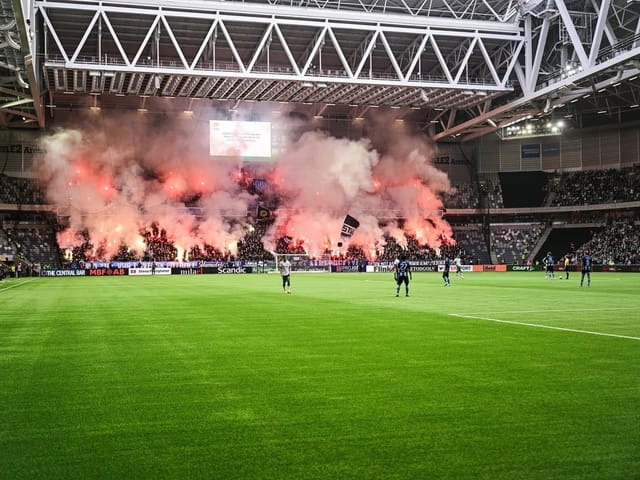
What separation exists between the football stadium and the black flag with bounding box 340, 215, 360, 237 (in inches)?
23.6

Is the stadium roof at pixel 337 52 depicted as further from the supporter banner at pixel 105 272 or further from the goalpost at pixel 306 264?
the goalpost at pixel 306 264

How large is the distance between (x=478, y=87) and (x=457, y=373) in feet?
176

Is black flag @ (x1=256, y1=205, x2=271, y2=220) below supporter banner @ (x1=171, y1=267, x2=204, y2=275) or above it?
above

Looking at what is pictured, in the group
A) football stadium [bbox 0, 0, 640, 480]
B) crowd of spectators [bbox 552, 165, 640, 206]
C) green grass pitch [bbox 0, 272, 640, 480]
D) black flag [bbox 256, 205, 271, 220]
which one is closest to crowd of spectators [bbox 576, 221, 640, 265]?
football stadium [bbox 0, 0, 640, 480]

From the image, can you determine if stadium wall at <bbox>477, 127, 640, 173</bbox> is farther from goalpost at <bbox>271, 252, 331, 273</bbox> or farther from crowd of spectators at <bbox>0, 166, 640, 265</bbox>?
goalpost at <bbox>271, 252, 331, 273</bbox>

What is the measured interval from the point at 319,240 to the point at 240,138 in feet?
52.6

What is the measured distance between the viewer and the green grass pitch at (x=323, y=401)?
19.7 ft

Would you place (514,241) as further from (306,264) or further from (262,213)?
(262,213)

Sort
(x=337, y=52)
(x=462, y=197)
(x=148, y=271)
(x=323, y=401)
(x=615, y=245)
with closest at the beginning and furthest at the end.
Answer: (x=323, y=401), (x=337, y=52), (x=148, y=271), (x=615, y=245), (x=462, y=197)

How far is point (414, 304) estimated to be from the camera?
2500 cm

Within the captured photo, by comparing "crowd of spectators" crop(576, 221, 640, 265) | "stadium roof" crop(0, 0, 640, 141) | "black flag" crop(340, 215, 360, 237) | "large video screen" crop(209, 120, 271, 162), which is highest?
"stadium roof" crop(0, 0, 640, 141)

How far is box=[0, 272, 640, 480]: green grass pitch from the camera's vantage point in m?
6.02

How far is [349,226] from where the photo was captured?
3167 inches

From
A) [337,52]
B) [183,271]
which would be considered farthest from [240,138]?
[337,52]
